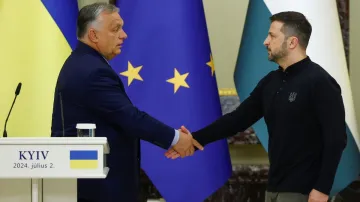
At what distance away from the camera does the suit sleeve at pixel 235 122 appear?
9.24 feet

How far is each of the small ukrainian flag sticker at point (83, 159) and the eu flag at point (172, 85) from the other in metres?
1.43

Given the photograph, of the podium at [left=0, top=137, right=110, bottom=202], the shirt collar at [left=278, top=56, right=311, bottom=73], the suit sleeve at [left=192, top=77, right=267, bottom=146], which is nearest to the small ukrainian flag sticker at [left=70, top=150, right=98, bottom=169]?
the podium at [left=0, top=137, right=110, bottom=202]

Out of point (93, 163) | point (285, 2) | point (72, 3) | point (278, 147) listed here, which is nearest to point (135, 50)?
point (72, 3)

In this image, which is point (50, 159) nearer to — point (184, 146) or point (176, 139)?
point (176, 139)

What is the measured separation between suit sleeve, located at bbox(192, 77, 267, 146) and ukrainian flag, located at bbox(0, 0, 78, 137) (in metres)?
0.94

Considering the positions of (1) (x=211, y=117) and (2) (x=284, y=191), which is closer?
(2) (x=284, y=191)

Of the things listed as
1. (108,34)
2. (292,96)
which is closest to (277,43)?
(292,96)

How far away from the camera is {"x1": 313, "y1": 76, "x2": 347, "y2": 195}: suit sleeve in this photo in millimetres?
2275

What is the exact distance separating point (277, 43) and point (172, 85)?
836 mm

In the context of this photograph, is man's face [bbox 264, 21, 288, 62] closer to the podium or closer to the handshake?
the handshake

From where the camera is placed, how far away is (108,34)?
8.39ft

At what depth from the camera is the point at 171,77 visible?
3176 millimetres

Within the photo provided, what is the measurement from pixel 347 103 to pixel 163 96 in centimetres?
106

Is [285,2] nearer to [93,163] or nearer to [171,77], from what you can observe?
[171,77]
